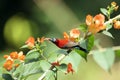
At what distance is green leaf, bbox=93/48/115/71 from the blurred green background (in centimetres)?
325

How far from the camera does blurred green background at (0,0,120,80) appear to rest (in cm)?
466

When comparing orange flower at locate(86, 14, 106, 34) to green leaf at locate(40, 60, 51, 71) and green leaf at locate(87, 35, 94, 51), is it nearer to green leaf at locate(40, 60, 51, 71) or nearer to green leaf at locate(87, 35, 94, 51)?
green leaf at locate(87, 35, 94, 51)

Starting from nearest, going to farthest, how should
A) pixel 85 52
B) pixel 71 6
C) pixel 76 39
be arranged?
1. pixel 85 52
2. pixel 76 39
3. pixel 71 6

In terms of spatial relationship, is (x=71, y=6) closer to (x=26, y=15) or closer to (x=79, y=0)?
(x=79, y=0)

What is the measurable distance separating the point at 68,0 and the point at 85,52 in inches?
164

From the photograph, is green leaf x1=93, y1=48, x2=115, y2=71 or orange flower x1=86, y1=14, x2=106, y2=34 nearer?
green leaf x1=93, y1=48, x2=115, y2=71

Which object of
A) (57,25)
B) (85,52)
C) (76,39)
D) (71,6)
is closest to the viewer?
(85,52)

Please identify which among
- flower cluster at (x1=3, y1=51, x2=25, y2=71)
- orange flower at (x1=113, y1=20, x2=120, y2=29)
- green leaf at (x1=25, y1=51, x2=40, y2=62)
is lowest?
green leaf at (x1=25, y1=51, x2=40, y2=62)

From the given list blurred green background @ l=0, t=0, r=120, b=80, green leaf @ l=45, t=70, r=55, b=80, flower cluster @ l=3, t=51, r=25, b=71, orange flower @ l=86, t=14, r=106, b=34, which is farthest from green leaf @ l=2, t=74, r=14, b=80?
blurred green background @ l=0, t=0, r=120, b=80

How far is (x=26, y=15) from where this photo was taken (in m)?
5.21

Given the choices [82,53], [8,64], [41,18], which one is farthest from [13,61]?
[41,18]

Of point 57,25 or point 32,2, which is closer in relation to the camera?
point 57,25

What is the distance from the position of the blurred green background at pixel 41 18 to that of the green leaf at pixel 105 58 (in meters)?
3.25

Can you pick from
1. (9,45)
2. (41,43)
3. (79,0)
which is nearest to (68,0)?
(79,0)
